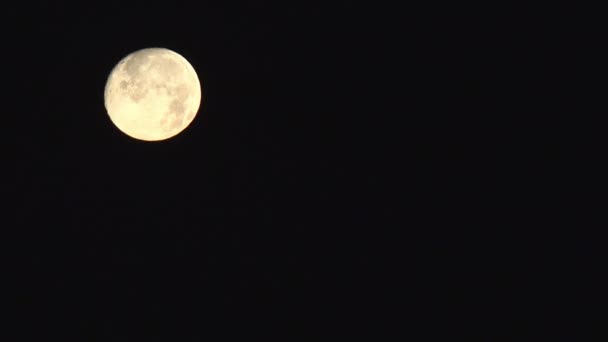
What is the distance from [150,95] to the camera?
4.62 meters

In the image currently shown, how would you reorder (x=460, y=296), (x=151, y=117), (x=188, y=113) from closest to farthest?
(x=151, y=117), (x=188, y=113), (x=460, y=296)

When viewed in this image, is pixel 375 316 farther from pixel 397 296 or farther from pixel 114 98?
pixel 114 98

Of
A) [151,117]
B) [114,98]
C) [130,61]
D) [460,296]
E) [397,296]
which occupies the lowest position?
[460,296]

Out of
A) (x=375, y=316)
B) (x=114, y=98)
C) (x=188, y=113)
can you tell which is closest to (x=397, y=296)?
(x=375, y=316)

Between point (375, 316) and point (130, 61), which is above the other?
point (130, 61)

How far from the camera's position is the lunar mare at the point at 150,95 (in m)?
4.63

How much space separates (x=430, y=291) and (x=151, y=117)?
4591 millimetres

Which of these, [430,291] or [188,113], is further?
[430,291]

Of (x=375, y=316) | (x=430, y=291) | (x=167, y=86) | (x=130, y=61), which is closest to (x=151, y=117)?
(x=167, y=86)

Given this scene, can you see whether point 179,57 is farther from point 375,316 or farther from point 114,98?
point 375,316

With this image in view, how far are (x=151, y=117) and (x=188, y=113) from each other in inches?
19.1

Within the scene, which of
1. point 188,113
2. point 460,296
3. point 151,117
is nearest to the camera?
point 151,117

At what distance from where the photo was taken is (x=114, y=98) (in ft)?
15.5

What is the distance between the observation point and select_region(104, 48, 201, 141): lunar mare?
463 centimetres
